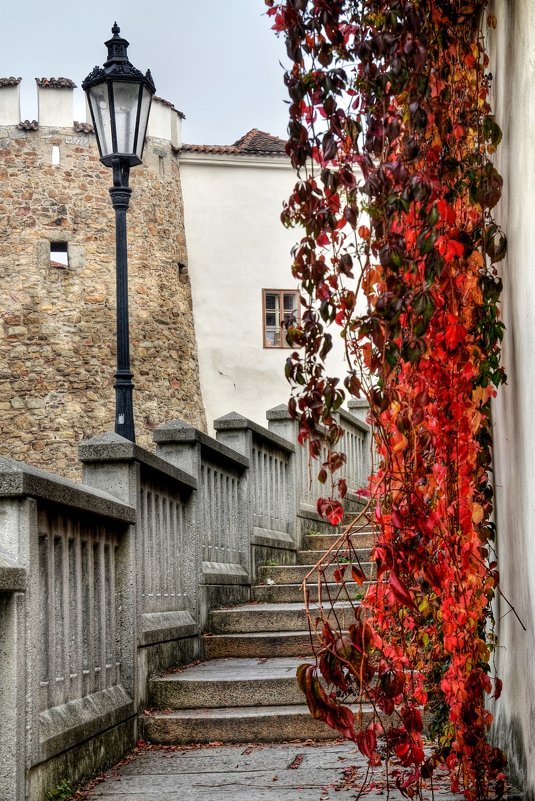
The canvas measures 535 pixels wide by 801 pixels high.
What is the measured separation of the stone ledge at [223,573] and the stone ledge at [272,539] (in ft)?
1.17

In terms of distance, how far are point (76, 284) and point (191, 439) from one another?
20.2 metres

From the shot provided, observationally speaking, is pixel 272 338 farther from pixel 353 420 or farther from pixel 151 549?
pixel 151 549

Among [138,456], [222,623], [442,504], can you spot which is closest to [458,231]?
[442,504]

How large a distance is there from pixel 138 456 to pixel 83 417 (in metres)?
20.7

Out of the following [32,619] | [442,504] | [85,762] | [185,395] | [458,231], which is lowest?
[85,762]

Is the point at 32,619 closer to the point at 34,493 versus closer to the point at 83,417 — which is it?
the point at 34,493

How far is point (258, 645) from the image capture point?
24.0ft

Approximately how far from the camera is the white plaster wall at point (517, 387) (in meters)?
3.90

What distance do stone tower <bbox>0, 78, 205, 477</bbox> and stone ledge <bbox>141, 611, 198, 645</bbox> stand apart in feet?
63.0

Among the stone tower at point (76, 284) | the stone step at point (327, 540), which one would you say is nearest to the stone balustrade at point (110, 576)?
the stone step at point (327, 540)

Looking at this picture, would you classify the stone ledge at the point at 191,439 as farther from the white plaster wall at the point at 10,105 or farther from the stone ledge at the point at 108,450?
the white plaster wall at the point at 10,105

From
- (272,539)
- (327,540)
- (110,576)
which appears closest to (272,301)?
(327,540)

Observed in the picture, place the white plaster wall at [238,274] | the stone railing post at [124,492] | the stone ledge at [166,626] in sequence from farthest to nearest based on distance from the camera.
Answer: the white plaster wall at [238,274]
the stone ledge at [166,626]
the stone railing post at [124,492]

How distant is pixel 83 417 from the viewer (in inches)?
1037
